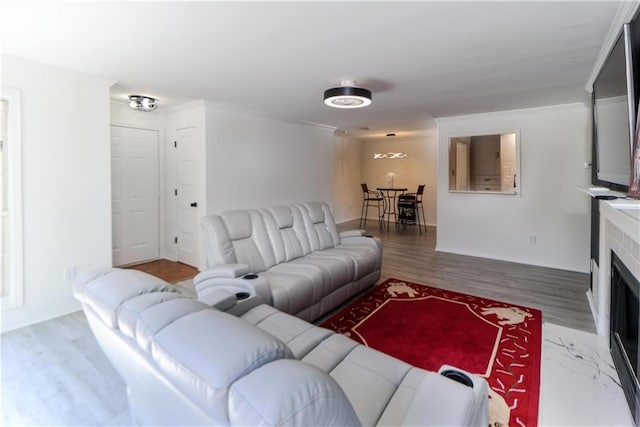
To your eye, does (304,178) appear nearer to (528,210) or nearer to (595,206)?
(528,210)

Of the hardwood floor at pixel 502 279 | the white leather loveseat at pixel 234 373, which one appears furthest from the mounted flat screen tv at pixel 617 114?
the white leather loveseat at pixel 234 373

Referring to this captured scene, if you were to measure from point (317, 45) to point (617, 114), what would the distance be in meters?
2.06

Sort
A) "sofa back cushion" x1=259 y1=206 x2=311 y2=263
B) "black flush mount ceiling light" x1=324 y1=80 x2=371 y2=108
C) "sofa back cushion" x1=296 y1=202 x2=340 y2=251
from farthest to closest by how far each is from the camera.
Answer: "sofa back cushion" x1=296 y1=202 x2=340 y2=251 → "black flush mount ceiling light" x1=324 y1=80 x2=371 y2=108 → "sofa back cushion" x1=259 y1=206 x2=311 y2=263

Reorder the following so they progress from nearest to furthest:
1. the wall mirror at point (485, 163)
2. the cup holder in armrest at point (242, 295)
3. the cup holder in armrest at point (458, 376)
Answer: the cup holder in armrest at point (458, 376), the cup holder in armrest at point (242, 295), the wall mirror at point (485, 163)

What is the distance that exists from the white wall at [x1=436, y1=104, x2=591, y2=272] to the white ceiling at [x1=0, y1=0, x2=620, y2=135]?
2.32ft

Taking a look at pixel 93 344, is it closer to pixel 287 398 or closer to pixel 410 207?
pixel 287 398

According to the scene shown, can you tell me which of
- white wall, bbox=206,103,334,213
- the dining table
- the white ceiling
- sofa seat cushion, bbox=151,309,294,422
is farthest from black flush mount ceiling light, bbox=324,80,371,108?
the dining table

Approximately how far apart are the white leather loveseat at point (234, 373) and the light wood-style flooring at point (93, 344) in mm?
1005

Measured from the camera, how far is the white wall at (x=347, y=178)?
866 cm

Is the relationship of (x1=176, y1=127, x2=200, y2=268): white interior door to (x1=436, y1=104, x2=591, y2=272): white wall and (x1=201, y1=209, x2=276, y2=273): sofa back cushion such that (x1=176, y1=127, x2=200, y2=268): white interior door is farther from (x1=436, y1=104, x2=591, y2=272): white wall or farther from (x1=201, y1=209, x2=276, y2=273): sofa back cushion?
(x1=436, y1=104, x2=591, y2=272): white wall

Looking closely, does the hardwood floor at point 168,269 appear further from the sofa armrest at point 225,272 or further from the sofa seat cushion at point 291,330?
the sofa seat cushion at point 291,330

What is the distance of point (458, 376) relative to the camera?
1208mm

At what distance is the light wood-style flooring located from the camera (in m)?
1.83

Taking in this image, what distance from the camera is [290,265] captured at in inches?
122
